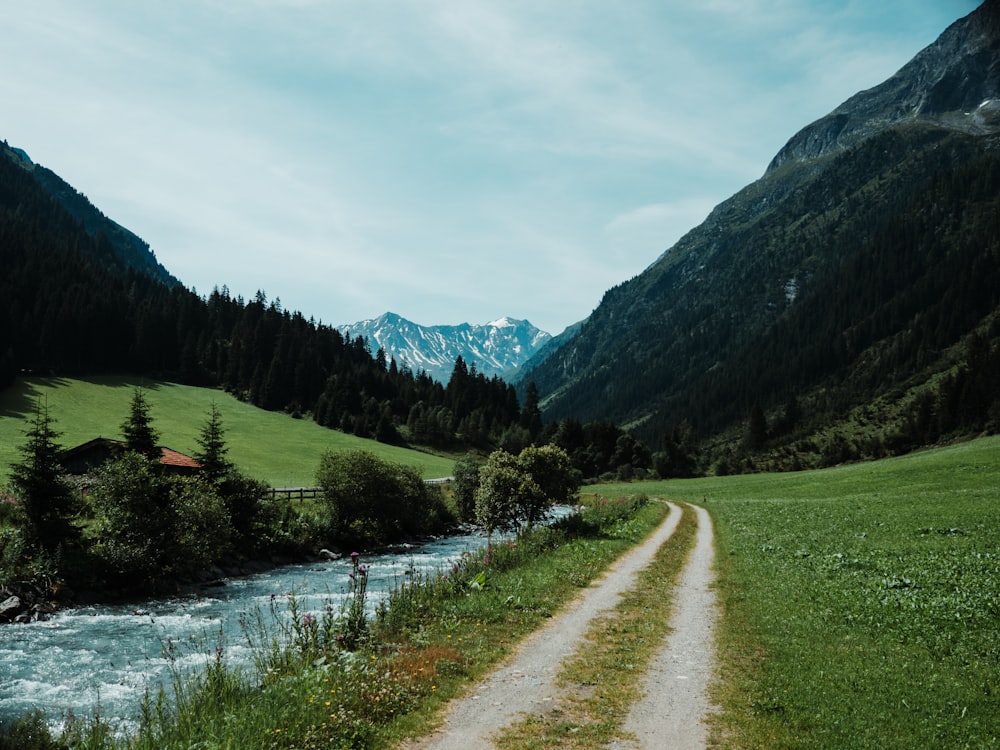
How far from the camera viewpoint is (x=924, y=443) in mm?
102000

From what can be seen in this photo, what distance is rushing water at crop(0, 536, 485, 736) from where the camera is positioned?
1703 centimetres

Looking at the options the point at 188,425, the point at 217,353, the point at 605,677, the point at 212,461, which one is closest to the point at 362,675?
the point at 605,677

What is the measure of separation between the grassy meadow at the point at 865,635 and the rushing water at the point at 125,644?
35.0 feet

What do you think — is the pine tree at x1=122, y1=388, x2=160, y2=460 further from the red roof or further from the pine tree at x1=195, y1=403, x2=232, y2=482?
the red roof

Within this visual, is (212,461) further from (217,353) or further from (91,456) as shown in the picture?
(217,353)

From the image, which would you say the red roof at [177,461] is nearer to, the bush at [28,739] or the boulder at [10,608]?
the boulder at [10,608]

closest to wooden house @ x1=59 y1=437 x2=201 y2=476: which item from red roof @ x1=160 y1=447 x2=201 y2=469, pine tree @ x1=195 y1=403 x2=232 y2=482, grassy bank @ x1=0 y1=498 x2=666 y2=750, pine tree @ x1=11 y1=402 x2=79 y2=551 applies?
red roof @ x1=160 y1=447 x2=201 y2=469

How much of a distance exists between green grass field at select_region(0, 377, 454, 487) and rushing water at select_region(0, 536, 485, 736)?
3572 centimetres

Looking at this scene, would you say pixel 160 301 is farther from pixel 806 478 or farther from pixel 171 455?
pixel 806 478

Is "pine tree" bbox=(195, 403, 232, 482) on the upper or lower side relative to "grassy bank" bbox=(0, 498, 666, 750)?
upper

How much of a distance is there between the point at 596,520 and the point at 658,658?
106 ft

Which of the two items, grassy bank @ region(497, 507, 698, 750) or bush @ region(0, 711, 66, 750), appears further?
bush @ region(0, 711, 66, 750)

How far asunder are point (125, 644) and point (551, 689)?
2032cm

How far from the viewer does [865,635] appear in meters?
14.0
